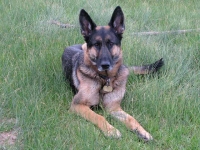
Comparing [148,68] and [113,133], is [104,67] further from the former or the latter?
[148,68]

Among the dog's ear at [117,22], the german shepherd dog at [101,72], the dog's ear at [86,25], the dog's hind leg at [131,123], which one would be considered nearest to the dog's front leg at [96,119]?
the german shepherd dog at [101,72]

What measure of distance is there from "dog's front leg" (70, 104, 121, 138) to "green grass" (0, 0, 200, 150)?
2.4 inches

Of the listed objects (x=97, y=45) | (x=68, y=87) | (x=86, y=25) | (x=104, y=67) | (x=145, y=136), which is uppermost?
(x=86, y=25)

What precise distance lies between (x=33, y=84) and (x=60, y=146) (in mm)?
1224

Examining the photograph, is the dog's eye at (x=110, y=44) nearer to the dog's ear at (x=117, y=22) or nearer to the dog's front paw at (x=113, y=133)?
the dog's ear at (x=117, y=22)

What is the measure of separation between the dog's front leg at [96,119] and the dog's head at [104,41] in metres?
0.47

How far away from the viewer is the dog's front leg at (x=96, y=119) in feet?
9.95

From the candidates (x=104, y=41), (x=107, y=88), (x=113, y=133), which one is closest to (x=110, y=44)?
(x=104, y=41)

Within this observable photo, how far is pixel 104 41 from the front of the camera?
3535mm

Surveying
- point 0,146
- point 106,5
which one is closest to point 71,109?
point 0,146

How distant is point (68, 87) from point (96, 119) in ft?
2.90

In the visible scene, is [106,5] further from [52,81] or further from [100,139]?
[100,139]

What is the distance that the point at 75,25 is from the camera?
5688 millimetres

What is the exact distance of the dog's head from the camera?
3.49 m
